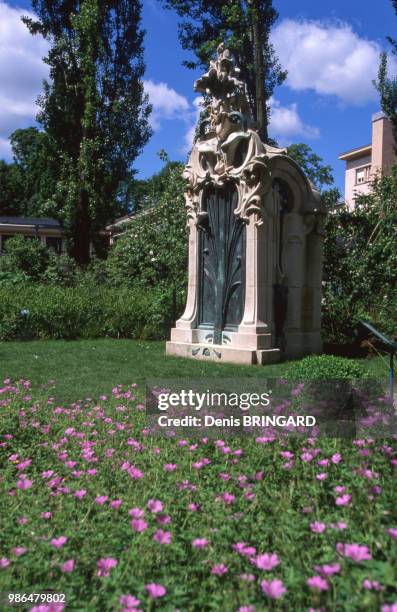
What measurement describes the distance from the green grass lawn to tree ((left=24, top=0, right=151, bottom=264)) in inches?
680

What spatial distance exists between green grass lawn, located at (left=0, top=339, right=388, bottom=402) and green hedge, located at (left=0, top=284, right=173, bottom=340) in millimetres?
1834

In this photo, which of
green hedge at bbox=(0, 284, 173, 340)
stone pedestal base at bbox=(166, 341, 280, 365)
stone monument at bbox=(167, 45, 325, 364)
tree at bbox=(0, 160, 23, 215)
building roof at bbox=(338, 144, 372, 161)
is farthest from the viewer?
tree at bbox=(0, 160, 23, 215)

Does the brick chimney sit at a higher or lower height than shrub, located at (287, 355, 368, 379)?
higher

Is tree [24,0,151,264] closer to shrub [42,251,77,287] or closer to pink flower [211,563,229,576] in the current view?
shrub [42,251,77,287]

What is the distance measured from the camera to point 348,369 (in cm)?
551

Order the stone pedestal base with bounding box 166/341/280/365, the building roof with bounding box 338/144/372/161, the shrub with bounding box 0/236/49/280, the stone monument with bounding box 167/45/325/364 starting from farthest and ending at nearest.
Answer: the building roof with bounding box 338/144/372/161, the shrub with bounding box 0/236/49/280, the stone monument with bounding box 167/45/325/364, the stone pedestal base with bounding box 166/341/280/365

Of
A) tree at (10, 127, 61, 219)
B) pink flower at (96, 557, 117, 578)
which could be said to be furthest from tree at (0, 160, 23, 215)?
pink flower at (96, 557, 117, 578)

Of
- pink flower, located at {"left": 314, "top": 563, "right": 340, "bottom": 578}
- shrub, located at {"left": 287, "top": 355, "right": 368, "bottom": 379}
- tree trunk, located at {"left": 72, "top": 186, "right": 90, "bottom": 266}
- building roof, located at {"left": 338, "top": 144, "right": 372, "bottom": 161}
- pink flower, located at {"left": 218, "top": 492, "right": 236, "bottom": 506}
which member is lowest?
pink flower, located at {"left": 218, "top": 492, "right": 236, "bottom": 506}

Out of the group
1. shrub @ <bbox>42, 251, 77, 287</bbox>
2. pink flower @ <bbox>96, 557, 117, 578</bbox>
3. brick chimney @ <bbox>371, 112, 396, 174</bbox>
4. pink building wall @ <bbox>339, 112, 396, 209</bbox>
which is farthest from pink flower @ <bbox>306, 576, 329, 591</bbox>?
brick chimney @ <bbox>371, 112, 396, 174</bbox>

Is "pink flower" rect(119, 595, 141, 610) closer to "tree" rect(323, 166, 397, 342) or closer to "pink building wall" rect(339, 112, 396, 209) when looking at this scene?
"tree" rect(323, 166, 397, 342)

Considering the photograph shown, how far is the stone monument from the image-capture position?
9.02 metres

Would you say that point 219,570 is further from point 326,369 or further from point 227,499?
point 326,369

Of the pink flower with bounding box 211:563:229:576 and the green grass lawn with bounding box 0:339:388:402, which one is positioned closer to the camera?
the pink flower with bounding box 211:563:229:576

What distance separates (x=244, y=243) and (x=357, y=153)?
40.0 m
